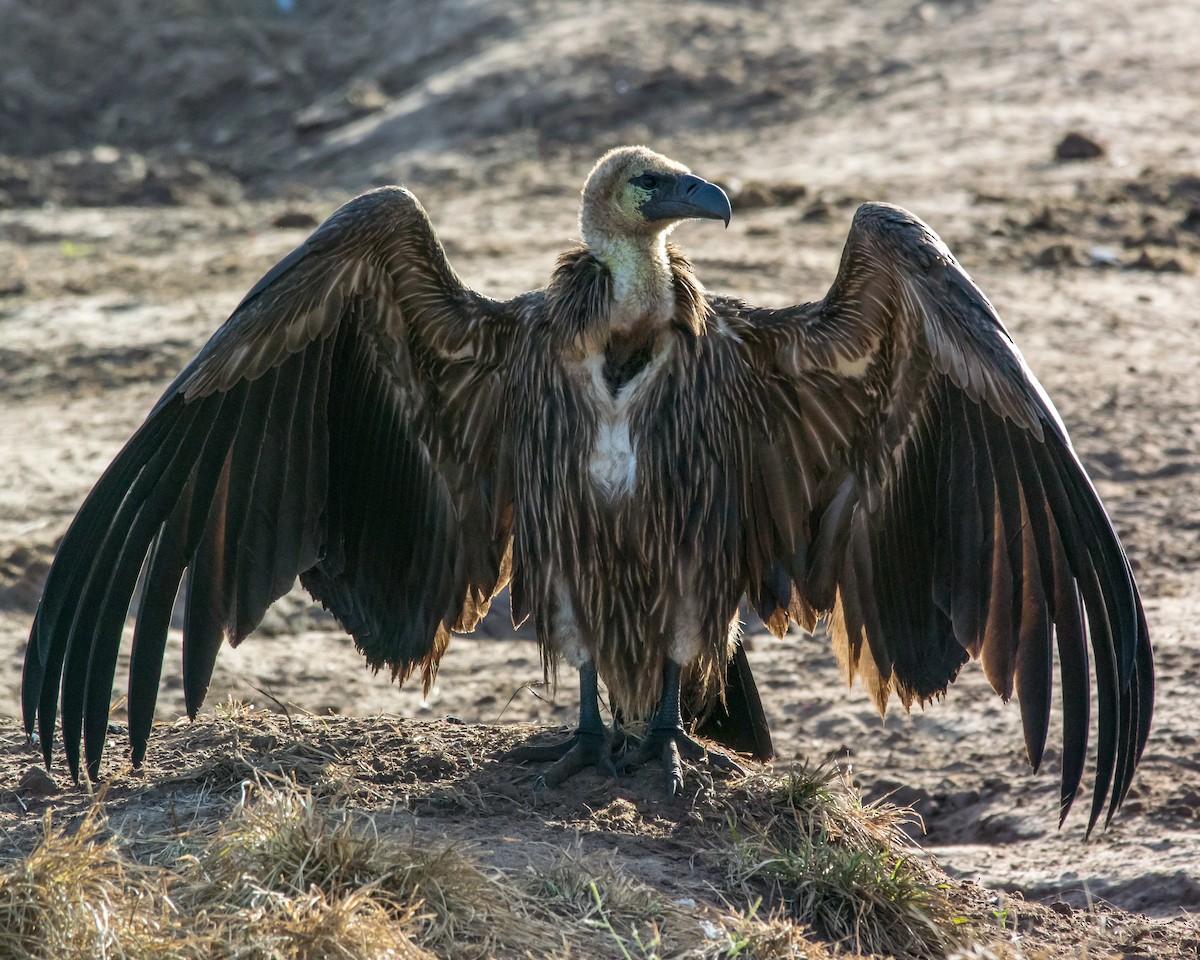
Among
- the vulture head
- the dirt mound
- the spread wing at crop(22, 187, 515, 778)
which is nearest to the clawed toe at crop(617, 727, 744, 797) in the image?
the spread wing at crop(22, 187, 515, 778)

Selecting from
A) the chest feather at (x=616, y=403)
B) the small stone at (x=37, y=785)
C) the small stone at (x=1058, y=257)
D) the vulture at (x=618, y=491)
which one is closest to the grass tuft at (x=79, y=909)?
the vulture at (x=618, y=491)

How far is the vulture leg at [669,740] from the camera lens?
491 cm

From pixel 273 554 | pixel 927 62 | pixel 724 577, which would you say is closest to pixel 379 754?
pixel 273 554

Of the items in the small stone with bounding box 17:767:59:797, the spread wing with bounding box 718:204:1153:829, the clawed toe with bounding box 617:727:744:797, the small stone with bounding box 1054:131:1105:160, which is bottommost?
the clawed toe with bounding box 617:727:744:797

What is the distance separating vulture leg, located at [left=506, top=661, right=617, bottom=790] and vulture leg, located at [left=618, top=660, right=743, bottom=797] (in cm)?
8

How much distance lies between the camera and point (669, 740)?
494 centimetres

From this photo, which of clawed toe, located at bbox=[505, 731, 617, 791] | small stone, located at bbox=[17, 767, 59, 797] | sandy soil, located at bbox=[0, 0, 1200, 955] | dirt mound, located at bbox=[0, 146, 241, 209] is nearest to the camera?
small stone, located at bbox=[17, 767, 59, 797]

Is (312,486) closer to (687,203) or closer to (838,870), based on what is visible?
(687,203)

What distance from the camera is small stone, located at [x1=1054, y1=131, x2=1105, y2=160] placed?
483 inches

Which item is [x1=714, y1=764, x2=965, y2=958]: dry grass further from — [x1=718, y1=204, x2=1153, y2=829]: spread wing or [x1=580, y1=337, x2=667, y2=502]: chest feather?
[x1=580, y1=337, x2=667, y2=502]: chest feather

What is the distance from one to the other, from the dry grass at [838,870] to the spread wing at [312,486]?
1.28 meters

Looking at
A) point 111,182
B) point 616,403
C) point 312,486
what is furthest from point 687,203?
point 111,182

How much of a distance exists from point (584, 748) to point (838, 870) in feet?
3.14

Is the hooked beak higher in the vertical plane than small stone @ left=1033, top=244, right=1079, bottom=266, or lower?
higher
